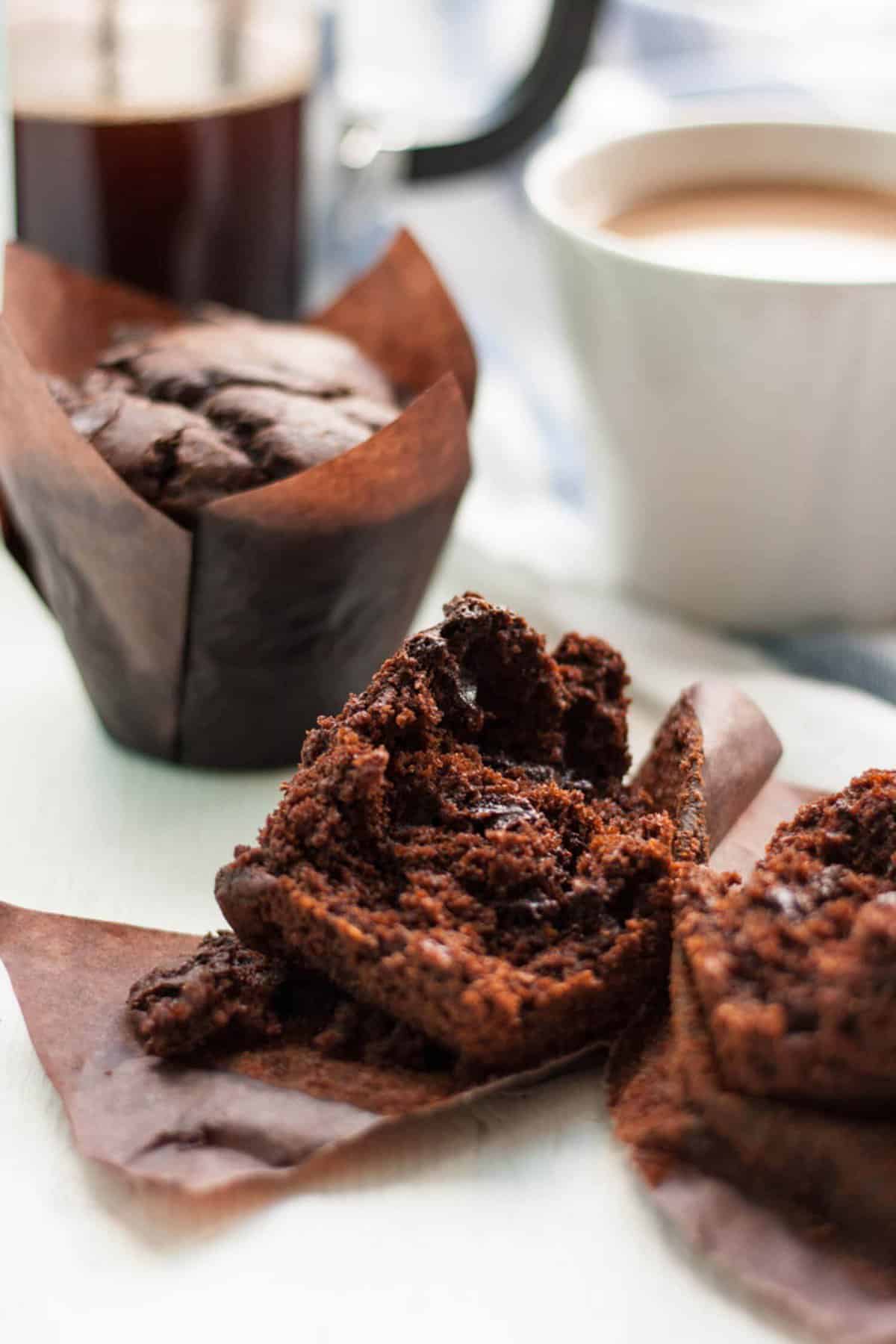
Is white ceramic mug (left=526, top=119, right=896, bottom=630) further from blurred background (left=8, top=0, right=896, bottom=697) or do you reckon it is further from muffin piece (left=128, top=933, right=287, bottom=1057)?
muffin piece (left=128, top=933, right=287, bottom=1057)

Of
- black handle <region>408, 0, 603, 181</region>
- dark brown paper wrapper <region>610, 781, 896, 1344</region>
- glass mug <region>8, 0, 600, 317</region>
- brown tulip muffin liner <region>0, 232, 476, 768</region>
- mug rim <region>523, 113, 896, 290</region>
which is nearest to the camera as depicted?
dark brown paper wrapper <region>610, 781, 896, 1344</region>

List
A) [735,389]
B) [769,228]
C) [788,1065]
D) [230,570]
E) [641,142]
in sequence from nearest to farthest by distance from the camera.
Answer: [788,1065]
[230,570]
[735,389]
[769,228]
[641,142]

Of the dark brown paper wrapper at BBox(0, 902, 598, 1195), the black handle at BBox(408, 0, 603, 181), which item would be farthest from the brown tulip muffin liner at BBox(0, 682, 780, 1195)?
the black handle at BBox(408, 0, 603, 181)

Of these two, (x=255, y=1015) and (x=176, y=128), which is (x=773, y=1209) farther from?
(x=176, y=128)

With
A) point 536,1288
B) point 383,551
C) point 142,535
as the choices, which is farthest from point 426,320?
point 536,1288

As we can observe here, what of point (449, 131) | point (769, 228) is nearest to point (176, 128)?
point (449, 131)

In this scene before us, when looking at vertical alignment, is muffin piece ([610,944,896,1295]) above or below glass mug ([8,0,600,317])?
below

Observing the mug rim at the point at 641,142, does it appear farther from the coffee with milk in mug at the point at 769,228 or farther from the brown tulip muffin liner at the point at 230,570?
the brown tulip muffin liner at the point at 230,570
